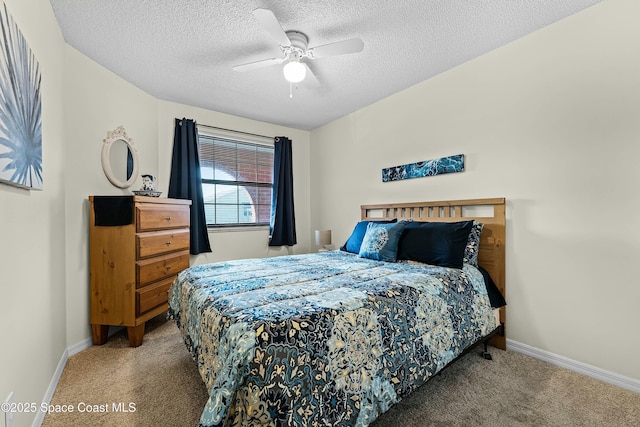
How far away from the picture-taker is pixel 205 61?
8.20 ft

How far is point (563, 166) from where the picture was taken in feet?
6.56

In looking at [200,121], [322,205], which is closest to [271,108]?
[200,121]

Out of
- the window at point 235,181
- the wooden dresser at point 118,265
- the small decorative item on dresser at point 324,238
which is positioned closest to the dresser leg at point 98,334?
the wooden dresser at point 118,265

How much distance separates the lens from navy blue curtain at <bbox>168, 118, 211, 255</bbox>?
3398 mm

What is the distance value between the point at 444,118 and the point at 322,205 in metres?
2.18

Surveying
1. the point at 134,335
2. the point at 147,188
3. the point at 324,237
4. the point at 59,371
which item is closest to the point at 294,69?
the point at 147,188

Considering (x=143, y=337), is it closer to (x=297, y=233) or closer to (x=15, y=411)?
(x=15, y=411)

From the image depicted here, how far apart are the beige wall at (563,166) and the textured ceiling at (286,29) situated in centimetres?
26

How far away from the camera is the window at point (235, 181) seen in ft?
12.3

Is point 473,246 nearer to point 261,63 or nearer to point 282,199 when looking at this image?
point 261,63

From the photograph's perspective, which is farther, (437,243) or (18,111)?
(437,243)

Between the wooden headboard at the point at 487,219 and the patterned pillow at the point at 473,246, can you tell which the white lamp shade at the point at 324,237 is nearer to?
the wooden headboard at the point at 487,219

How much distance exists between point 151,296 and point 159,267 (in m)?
0.27

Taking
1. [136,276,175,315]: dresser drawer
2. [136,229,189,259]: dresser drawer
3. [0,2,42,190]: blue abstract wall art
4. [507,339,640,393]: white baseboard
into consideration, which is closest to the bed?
[507,339,640,393]: white baseboard
